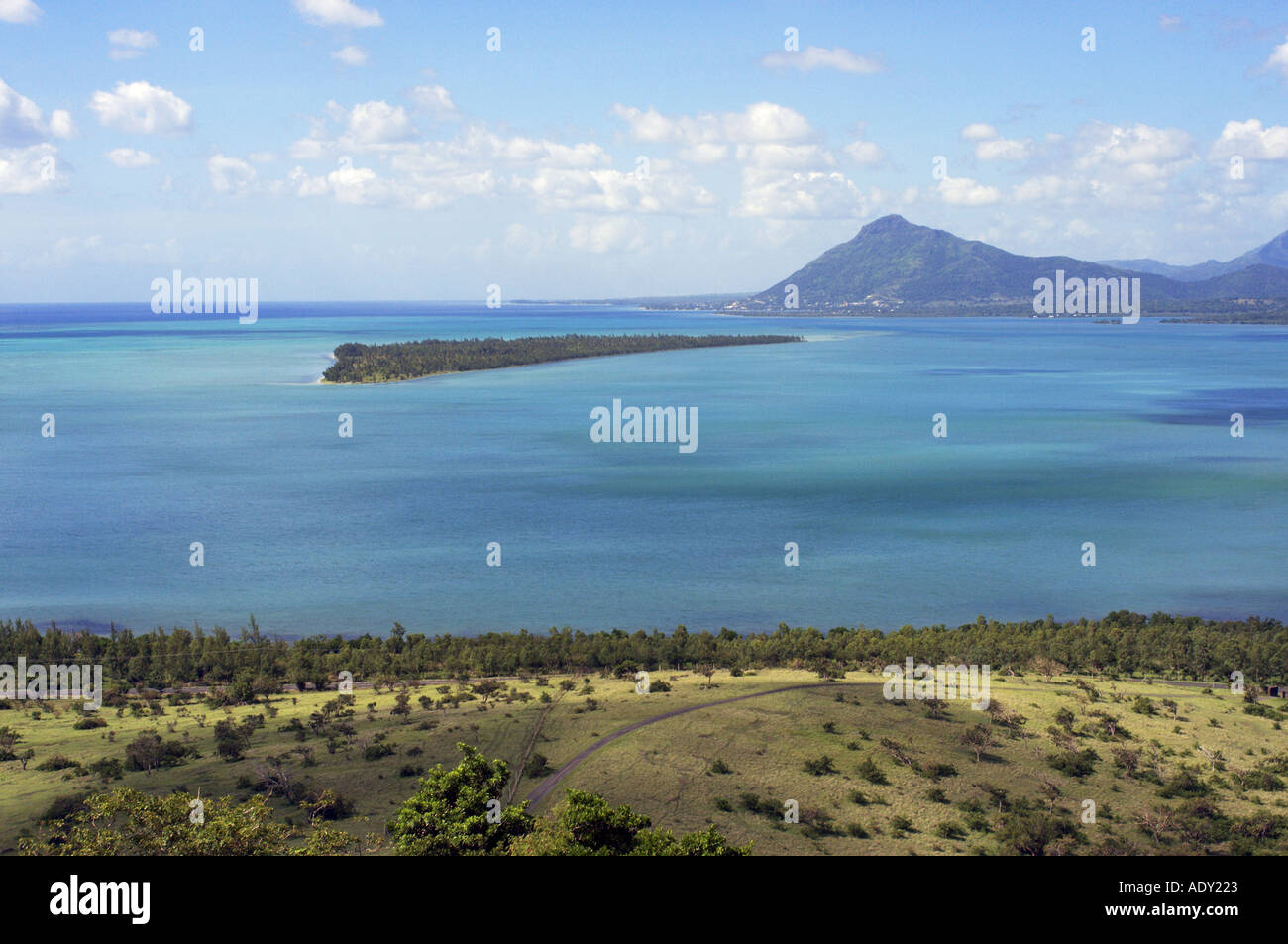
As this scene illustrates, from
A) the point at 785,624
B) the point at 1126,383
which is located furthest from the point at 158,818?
the point at 1126,383

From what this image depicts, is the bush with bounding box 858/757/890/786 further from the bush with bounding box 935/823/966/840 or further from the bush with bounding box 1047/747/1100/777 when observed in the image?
the bush with bounding box 1047/747/1100/777

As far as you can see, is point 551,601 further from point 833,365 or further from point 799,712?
point 833,365

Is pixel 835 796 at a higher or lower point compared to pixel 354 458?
lower

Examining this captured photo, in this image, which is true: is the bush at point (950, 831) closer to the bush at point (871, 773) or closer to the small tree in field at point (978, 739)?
the bush at point (871, 773)

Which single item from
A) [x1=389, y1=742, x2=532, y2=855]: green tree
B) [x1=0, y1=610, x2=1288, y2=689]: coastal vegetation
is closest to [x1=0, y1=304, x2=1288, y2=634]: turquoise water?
[x1=0, y1=610, x2=1288, y2=689]: coastal vegetation

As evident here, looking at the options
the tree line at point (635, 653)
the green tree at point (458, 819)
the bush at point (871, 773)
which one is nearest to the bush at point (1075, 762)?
the bush at point (871, 773)

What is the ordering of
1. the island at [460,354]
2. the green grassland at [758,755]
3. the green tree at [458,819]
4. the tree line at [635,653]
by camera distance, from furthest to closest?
the island at [460,354] < the tree line at [635,653] < the green grassland at [758,755] < the green tree at [458,819]
